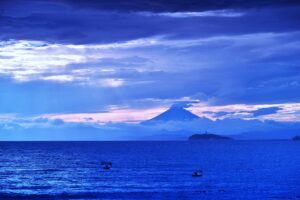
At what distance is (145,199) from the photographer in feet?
262

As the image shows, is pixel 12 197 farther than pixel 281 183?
No

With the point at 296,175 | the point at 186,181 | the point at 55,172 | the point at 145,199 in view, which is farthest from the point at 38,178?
the point at 296,175

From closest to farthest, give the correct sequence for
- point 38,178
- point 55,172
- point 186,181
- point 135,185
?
point 135,185, point 186,181, point 38,178, point 55,172

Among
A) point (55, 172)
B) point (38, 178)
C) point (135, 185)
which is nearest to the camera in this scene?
point (135, 185)

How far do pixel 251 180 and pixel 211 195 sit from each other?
28910 millimetres

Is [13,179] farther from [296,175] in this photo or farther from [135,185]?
[296,175]

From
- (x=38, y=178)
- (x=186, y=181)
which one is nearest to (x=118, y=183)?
(x=186, y=181)

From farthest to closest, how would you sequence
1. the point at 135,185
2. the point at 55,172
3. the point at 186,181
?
the point at 55,172 → the point at 186,181 → the point at 135,185

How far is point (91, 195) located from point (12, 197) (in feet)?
43.4

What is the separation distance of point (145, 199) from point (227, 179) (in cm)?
3695

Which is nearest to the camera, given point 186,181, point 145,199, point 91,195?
point 145,199

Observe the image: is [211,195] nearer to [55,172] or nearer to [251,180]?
[251,180]

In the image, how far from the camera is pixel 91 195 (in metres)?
84.9

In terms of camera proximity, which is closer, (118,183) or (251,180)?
(118,183)
